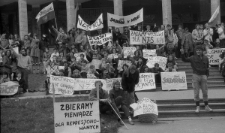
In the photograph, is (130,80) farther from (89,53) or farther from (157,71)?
(89,53)

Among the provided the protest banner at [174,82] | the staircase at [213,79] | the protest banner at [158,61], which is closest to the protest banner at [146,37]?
the staircase at [213,79]

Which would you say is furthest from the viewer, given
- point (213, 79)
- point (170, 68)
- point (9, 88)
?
point (213, 79)

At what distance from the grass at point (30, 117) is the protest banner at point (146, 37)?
7676 mm

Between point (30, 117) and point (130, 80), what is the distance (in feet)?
10.6

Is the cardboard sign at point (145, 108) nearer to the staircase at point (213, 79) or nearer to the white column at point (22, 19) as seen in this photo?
the staircase at point (213, 79)

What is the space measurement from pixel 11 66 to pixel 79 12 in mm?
17262

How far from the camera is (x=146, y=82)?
1505 cm

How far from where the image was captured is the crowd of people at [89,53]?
49.4 feet

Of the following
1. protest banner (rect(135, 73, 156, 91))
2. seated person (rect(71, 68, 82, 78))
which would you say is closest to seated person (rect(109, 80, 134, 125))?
seated person (rect(71, 68, 82, 78))

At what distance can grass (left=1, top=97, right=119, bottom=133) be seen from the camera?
9391 millimetres

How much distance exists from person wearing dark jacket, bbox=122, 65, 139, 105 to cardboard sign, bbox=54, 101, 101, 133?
2729mm

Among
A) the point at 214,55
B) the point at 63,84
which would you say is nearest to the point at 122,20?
the point at 214,55

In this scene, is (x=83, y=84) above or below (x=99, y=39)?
below

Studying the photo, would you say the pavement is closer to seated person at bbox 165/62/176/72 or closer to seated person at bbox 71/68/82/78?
seated person at bbox 71/68/82/78
